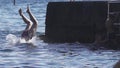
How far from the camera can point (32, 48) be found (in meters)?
24.6

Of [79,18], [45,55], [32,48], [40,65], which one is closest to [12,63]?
[40,65]

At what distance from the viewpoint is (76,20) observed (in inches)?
1018

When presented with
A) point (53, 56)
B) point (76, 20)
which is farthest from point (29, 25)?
Answer: point (53, 56)

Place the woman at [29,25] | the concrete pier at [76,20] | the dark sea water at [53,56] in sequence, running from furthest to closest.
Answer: the concrete pier at [76,20], the woman at [29,25], the dark sea water at [53,56]

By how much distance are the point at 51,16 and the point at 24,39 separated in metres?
1.79

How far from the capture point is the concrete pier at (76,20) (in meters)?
25.6

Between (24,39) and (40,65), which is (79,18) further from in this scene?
(40,65)

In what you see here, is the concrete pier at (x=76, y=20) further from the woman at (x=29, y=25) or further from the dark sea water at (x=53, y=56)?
the woman at (x=29, y=25)

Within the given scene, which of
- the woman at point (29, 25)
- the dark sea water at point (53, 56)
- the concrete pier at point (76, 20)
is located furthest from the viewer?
the concrete pier at point (76, 20)

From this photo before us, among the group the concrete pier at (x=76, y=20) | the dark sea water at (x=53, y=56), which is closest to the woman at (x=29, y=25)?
the dark sea water at (x=53, y=56)

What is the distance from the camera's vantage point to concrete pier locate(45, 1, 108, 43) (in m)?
25.6

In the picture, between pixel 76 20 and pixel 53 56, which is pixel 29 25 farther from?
pixel 53 56

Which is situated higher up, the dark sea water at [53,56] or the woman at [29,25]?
the woman at [29,25]

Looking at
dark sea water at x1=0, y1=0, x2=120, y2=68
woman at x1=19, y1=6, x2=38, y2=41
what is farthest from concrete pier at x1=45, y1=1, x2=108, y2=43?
woman at x1=19, y1=6, x2=38, y2=41
